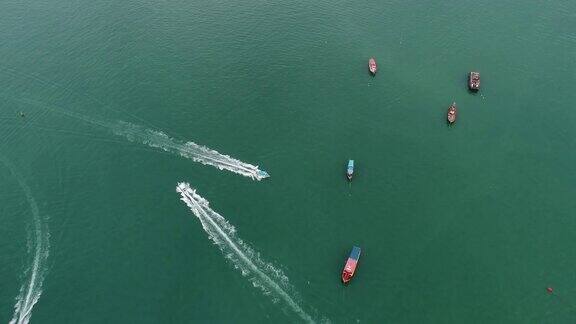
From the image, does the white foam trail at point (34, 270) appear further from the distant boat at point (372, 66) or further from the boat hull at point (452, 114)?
the boat hull at point (452, 114)

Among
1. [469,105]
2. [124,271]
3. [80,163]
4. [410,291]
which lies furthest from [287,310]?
[469,105]

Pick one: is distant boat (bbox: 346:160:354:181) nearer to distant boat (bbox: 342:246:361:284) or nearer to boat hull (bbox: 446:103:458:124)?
distant boat (bbox: 342:246:361:284)

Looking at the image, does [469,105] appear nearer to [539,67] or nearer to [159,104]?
[539,67]

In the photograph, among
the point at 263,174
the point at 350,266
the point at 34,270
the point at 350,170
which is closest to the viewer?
the point at 350,266

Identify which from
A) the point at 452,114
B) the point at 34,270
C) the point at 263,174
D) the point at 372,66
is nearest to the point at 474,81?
the point at 452,114

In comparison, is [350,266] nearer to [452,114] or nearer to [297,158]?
[297,158]

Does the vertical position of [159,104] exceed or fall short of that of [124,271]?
it exceeds it
